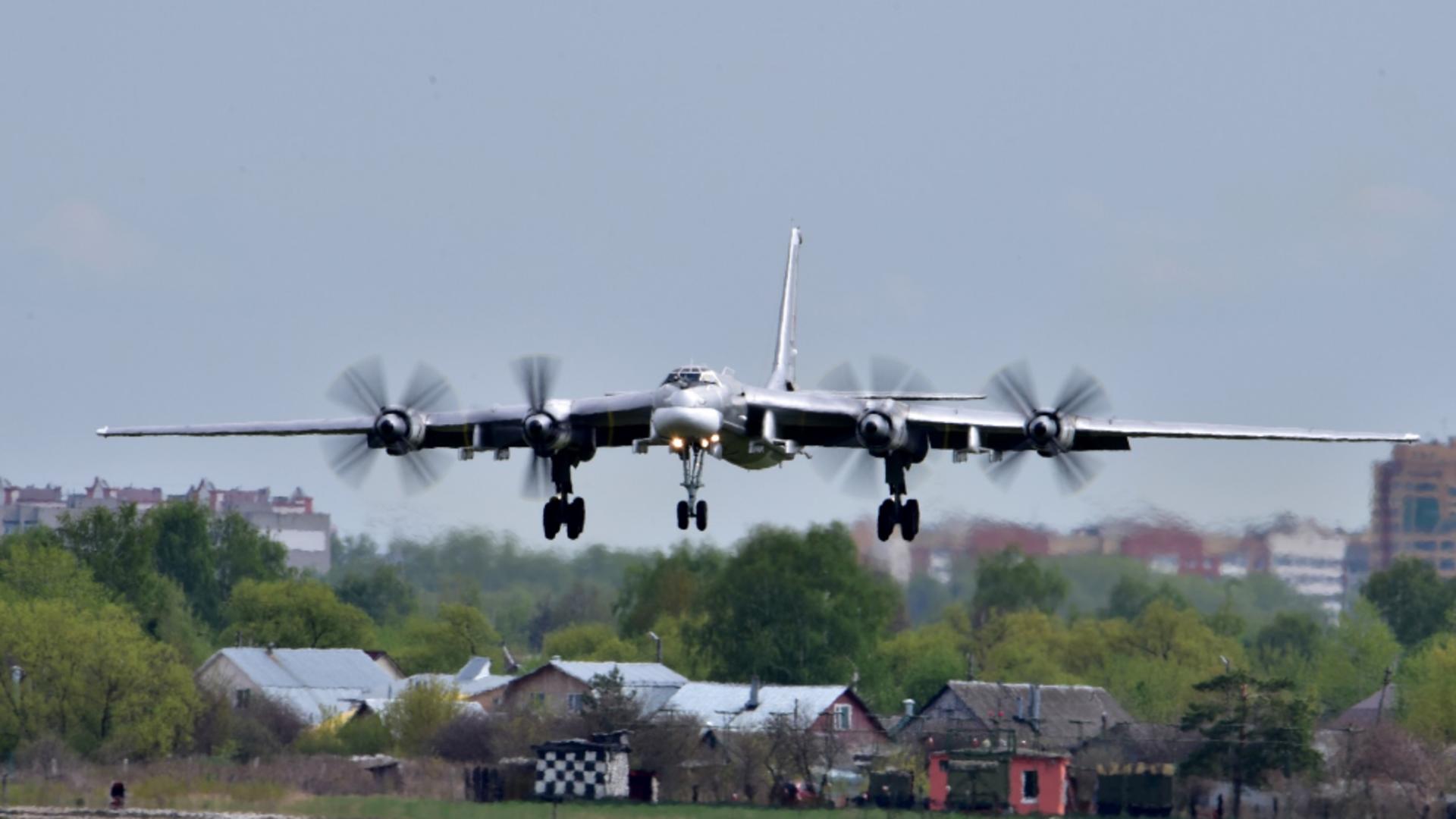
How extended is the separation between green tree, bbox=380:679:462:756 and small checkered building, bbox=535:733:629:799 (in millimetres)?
8802

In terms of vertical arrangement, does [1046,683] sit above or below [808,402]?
below

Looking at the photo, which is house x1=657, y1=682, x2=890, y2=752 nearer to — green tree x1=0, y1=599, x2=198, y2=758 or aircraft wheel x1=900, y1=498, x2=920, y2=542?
green tree x1=0, y1=599, x2=198, y2=758

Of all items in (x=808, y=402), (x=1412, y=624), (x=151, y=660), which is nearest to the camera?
(x=808, y=402)

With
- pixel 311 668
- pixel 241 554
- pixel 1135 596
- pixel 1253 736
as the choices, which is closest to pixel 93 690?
pixel 311 668

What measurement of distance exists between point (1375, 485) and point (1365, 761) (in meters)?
25.9

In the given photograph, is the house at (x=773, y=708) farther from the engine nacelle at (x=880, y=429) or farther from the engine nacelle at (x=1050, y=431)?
the engine nacelle at (x=880, y=429)

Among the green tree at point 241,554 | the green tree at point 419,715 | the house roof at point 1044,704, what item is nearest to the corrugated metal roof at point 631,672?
the green tree at point 419,715

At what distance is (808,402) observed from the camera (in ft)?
158

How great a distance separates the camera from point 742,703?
78.5 meters

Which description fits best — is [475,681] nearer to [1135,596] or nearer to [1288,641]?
[1135,596]

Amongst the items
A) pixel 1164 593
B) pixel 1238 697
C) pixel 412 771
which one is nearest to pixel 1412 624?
pixel 1164 593

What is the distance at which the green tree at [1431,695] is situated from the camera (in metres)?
68.7

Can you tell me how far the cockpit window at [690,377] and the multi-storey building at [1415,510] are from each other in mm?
45705

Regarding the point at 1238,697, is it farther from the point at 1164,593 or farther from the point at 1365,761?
the point at 1164,593
